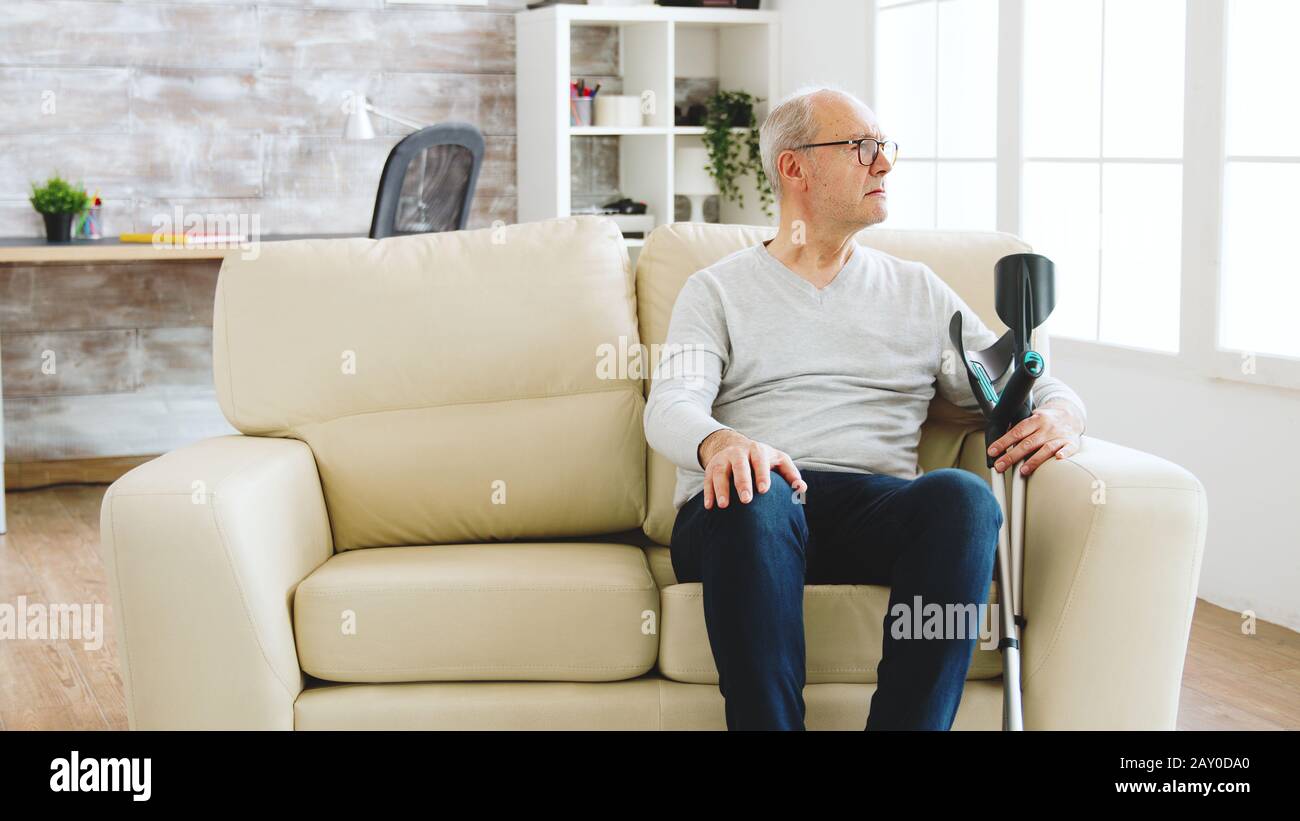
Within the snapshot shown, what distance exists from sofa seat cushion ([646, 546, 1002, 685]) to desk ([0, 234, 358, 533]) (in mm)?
3172

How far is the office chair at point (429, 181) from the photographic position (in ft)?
14.0

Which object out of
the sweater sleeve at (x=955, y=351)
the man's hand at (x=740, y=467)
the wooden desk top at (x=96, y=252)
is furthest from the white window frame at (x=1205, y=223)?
the wooden desk top at (x=96, y=252)

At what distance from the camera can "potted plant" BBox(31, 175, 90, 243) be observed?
4.52 m

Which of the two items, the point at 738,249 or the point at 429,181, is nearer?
the point at 738,249

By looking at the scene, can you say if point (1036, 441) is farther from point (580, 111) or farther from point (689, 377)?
point (580, 111)

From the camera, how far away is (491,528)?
2455 millimetres

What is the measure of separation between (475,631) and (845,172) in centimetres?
97

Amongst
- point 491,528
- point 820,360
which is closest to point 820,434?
point 820,360

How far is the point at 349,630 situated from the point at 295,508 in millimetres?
250

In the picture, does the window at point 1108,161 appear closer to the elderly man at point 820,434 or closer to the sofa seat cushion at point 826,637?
the elderly man at point 820,434
